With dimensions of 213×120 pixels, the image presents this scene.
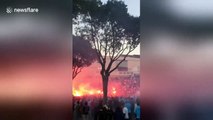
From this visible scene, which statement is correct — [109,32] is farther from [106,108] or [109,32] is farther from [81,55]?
[106,108]

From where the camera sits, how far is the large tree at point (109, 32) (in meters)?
3.85

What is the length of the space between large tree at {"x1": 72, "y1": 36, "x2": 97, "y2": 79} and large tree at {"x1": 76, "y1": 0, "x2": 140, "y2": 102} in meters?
0.06

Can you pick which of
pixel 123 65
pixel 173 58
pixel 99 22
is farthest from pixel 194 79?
pixel 99 22

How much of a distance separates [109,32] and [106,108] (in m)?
0.84

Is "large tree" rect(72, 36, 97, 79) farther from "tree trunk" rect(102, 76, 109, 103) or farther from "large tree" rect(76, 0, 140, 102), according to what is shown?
"tree trunk" rect(102, 76, 109, 103)

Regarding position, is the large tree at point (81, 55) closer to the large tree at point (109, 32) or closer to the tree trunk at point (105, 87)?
the large tree at point (109, 32)

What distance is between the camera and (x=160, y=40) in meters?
3.76

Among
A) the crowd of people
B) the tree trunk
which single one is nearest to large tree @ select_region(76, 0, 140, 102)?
the tree trunk

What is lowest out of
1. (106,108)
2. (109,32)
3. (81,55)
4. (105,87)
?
(106,108)

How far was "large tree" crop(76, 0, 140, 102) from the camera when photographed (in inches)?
151

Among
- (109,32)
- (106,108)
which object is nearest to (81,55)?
(109,32)

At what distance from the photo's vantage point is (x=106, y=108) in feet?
12.7

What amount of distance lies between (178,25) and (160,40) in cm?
25

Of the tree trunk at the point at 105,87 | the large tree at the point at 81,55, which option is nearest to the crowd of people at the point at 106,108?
the tree trunk at the point at 105,87
